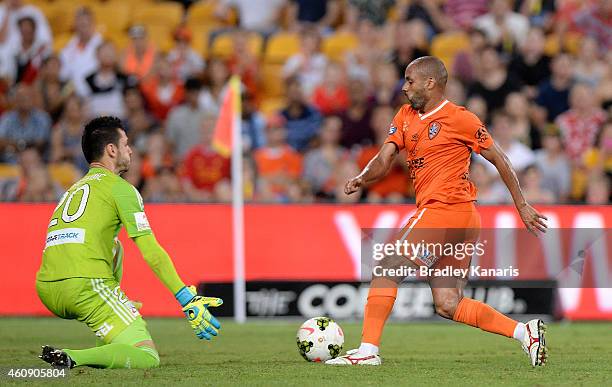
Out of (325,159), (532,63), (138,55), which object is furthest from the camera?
(138,55)

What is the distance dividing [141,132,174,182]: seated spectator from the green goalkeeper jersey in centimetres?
826

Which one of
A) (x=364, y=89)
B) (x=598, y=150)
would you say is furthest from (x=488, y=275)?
(x=364, y=89)

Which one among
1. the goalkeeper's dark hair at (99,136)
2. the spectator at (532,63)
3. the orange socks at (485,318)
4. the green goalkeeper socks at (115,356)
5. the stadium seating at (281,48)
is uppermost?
the stadium seating at (281,48)

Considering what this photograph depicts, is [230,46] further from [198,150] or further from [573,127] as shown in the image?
[573,127]

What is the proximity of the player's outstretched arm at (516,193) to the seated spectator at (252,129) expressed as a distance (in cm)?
869

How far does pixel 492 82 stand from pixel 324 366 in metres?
9.17

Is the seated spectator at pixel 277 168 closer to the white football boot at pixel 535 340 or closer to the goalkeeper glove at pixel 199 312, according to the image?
the white football boot at pixel 535 340

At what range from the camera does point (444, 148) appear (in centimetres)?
847

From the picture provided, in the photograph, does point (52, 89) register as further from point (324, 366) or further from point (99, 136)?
point (324, 366)

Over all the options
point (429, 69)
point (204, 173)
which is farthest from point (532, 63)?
point (429, 69)

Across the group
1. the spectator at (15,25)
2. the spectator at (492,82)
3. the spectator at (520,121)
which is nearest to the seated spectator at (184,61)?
the spectator at (15,25)

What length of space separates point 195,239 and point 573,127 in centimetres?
575

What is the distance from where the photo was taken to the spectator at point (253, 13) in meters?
19.7

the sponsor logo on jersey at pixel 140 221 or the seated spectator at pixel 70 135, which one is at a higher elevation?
the seated spectator at pixel 70 135
